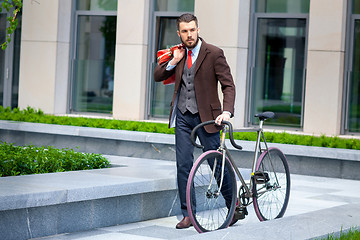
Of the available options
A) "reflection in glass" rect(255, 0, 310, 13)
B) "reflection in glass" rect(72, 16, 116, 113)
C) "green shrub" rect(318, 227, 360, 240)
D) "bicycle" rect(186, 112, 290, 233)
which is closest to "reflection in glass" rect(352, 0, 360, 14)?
"reflection in glass" rect(255, 0, 310, 13)

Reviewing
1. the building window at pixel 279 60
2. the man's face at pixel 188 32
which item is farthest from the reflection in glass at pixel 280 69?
the man's face at pixel 188 32

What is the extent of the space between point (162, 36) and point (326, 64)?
12.9ft

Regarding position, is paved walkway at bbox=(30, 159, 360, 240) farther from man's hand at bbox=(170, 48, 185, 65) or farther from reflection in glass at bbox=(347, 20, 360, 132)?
reflection in glass at bbox=(347, 20, 360, 132)

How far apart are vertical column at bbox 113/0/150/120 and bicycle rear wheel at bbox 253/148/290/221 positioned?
29.7 feet

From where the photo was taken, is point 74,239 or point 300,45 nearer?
point 74,239

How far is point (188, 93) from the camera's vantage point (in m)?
7.34

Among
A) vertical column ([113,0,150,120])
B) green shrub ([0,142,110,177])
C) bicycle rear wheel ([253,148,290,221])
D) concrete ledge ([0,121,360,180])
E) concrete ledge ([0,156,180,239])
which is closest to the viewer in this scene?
concrete ledge ([0,156,180,239])

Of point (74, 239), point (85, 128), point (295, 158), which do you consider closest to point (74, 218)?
point (74, 239)

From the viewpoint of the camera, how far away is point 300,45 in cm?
1578

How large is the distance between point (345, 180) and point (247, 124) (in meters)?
4.22

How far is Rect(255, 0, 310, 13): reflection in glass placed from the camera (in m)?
15.8

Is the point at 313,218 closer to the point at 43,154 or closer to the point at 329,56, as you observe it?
the point at 43,154

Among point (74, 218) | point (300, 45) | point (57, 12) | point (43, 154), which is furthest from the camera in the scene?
point (57, 12)

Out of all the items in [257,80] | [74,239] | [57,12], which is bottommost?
[74,239]
